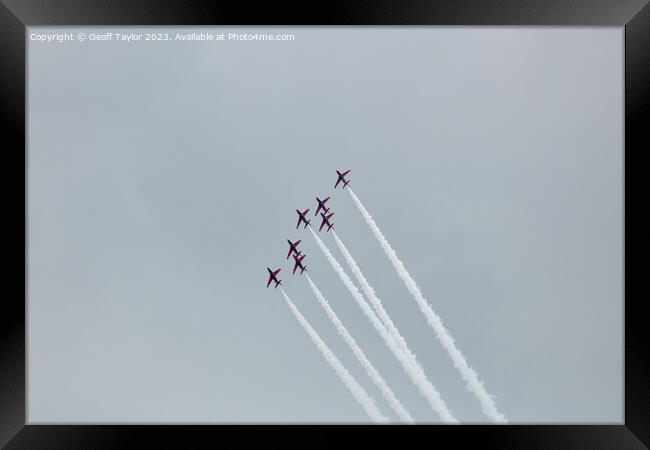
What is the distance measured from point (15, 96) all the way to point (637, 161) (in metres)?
26.7

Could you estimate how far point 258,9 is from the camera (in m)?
19.8

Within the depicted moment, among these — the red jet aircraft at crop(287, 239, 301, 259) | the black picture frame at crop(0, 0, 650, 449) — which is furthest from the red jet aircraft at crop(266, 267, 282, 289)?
the black picture frame at crop(0, 0, 650, 449)

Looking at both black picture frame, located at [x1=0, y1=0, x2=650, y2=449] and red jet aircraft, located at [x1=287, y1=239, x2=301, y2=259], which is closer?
black picture frame, located at [x1=0, y1=0, x2=650, y2=449]

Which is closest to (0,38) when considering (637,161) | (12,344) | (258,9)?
(258,9)

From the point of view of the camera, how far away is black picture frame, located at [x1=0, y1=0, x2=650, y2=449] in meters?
Result: 19.6

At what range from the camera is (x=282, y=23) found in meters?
20.0

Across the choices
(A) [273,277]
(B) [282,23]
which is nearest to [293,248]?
(A) [273,277]

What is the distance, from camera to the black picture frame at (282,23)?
19.6 meters

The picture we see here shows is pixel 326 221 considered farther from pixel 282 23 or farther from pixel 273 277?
pixel 282 23

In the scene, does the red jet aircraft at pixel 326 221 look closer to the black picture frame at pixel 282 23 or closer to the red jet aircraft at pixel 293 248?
the red jet aircraft at pixel 293 248

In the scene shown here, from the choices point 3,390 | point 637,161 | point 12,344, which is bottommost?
point 3,390

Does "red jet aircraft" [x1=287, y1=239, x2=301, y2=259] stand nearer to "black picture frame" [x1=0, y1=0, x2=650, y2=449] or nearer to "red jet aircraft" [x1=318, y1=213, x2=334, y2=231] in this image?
"red jet aircraft" [x1=318, y1=213, x2=334, y2=231]

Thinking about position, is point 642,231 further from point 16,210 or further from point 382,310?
point 16,210

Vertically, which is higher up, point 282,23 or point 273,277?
point 282,23
